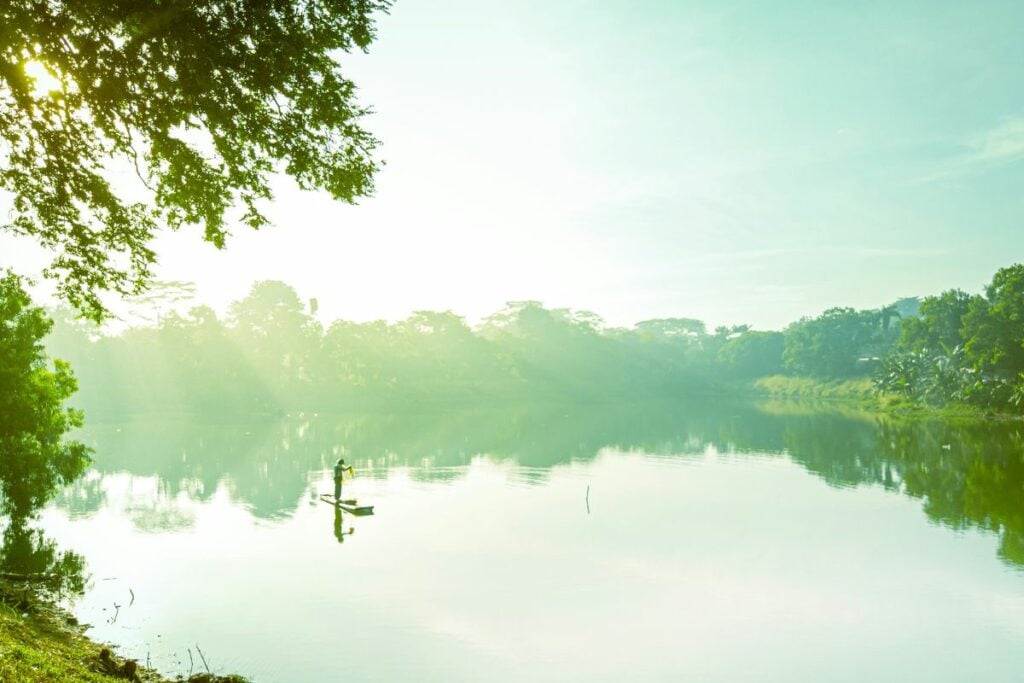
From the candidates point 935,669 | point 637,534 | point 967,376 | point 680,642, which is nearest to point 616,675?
point 680,642

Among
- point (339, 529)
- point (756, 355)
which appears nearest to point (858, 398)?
point (756, 355)

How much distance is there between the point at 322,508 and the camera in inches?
1231

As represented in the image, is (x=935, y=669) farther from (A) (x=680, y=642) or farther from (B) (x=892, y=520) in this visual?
(B) (x=892, y=520)

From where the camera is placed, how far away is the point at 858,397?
393 feet

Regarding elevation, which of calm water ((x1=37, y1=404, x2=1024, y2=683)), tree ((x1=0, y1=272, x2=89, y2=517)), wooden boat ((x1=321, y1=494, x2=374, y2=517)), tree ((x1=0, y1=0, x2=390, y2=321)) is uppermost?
tree ((x1=0, y1=0, x2=390, y2=321))

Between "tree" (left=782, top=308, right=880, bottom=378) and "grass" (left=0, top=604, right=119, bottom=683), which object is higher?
"tree" (left=782, top=308, right=880, bottom=378)

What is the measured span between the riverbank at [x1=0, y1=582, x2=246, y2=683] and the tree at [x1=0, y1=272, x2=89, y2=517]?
7.51 meters

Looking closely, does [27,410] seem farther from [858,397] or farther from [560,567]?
[858,397]

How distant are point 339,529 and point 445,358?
9187cm

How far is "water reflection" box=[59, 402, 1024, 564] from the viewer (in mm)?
33062

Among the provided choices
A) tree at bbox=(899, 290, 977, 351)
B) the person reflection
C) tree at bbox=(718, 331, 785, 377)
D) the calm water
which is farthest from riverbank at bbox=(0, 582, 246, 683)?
tree at bbox=(718, 331, 785, 377)

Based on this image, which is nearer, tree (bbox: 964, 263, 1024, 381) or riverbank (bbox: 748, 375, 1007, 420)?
tree (bbox: 964, 263, 1024, 381)

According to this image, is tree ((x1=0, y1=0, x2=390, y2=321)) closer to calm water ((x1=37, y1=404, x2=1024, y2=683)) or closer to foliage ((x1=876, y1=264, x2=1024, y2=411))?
calm water ((x1=37, y1=404, x2=1024, y2=683))

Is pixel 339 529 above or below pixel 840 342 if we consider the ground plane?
below
